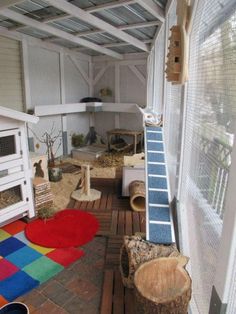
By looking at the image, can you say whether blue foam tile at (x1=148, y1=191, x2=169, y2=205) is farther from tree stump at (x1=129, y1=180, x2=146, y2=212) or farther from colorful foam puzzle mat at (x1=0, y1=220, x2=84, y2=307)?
tree stump at (x1=129, y1=180, x2=146, y2=212)

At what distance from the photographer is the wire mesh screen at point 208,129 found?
1.05m

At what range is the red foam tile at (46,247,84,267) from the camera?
8.70 ft

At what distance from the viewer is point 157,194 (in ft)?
8.21

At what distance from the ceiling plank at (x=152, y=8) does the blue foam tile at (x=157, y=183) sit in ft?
6.31

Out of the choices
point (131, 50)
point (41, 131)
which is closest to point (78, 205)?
point (41, 131)

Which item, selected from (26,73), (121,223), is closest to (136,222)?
(121,223)

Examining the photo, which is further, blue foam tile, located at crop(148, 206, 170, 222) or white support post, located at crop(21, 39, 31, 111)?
white support post, located at crop(21, 39, 31, 111)

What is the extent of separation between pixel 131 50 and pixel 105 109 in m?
1.82

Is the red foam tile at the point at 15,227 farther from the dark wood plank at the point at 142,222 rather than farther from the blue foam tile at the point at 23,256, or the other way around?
the dark wood plank at the point at 142,222

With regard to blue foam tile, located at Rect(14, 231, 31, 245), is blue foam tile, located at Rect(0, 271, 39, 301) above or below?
below

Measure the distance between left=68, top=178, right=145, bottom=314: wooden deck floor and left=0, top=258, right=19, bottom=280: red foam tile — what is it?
0.98 metres

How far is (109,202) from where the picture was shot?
4.13 m

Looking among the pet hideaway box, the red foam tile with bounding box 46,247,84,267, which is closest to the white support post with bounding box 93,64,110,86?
the pet hideaway box

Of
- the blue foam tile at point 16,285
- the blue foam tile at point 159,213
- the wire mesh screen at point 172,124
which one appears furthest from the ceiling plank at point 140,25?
the blue foam tile at point 16,285
